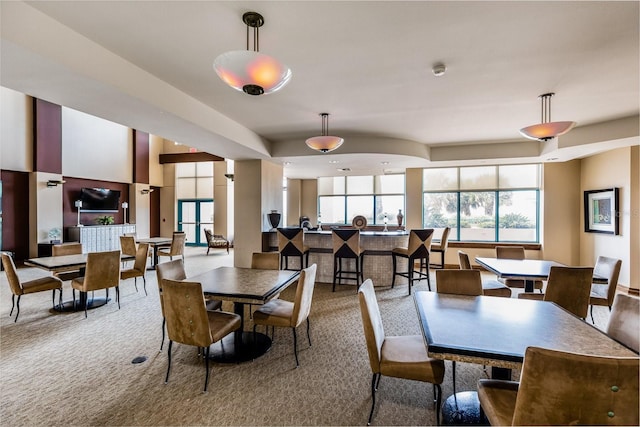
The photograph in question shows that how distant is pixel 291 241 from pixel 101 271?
2838 millimetres

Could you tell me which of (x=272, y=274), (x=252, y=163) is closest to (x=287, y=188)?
(x=252, y=163)

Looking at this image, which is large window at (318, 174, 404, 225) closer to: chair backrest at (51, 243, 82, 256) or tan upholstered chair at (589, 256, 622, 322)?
tan upholstered chair at (589, 256, 622, 322)

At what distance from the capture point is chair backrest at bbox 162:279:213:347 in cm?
234

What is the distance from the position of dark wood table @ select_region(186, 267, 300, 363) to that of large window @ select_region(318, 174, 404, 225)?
6.80m

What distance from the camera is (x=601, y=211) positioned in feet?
19.0

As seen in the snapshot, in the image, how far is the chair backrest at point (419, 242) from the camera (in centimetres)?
518

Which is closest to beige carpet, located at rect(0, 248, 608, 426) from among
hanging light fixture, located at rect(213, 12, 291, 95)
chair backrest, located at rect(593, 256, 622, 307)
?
chair backrest, located at rect(593, 256, 622, 307)

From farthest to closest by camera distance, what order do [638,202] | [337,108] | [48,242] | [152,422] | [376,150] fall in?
1. [48,242]
2. [376,150]
3. [638,202]
4. [337,108]
5. [152,422]

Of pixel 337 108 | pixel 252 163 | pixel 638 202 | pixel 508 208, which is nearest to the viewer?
pixel 337 108

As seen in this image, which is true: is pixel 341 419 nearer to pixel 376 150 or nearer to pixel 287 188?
pixel 376 150

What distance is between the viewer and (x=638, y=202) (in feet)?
16.4

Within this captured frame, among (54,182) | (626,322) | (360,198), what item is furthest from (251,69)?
(54,182)

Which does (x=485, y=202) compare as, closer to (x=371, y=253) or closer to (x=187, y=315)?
(x=371, y=253)

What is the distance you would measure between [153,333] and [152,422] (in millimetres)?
1676
